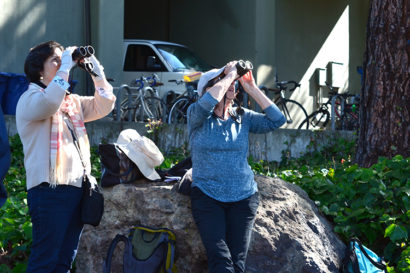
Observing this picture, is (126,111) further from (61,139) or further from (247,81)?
(61,139)

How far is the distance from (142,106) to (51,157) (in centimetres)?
788

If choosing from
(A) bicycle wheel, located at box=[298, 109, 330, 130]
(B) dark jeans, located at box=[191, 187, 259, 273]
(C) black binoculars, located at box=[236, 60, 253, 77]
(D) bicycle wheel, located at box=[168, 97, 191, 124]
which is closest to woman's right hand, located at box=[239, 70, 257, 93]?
(C) black binoculars, located at box=[236, 60, 253, 77]

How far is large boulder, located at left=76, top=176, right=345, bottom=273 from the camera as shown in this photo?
5152 millimetres

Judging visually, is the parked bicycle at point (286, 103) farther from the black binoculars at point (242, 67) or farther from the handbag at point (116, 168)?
the black binoculars at point (242, 67)

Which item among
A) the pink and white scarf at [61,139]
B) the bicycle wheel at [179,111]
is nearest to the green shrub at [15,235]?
the pink and white scarf at [61,139]

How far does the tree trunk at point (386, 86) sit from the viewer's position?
7.51 meters

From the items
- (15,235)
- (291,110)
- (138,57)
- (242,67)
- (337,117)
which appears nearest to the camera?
(242,67)

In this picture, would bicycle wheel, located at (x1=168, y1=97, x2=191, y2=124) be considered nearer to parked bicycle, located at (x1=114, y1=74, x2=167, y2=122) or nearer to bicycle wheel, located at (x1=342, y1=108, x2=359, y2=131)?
parked bicycle, located at (x1=114, y1=74, x2=167, y2=122)

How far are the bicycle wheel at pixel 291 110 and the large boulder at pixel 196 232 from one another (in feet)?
23.6

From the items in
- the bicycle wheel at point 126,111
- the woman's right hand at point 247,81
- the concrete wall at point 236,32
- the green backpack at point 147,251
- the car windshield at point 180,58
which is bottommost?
the green backpack at point 147,251

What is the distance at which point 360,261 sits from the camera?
5324 mm

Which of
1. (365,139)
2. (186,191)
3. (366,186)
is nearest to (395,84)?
(365,139)

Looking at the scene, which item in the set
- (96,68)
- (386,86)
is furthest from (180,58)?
(96,68)

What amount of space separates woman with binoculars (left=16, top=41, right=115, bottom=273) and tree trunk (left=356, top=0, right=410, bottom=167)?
386 cm
